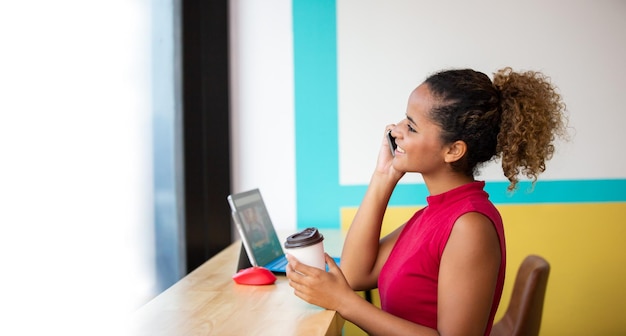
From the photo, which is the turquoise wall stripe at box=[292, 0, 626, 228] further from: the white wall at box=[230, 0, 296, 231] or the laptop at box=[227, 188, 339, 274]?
the laptop at box=[227, 188, 339, 274]

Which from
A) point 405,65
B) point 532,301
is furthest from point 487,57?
point 532,301

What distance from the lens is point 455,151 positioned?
1481 millimetres

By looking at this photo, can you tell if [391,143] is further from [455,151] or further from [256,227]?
[256,227]

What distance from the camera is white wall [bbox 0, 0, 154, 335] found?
1.67 m

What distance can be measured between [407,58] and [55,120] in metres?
1.84

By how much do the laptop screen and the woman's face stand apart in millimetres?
617

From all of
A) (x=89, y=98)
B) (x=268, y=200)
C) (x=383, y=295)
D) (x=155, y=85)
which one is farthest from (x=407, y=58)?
(x=383, y=295)

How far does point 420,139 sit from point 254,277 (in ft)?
2.11

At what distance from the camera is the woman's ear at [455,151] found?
1.47m

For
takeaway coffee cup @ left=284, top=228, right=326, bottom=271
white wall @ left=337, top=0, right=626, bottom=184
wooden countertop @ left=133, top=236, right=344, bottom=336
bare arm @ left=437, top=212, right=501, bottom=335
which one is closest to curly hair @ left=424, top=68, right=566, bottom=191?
bare arm @ left=437, top=212, right=501, bottom=335

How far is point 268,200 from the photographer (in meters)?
3.31

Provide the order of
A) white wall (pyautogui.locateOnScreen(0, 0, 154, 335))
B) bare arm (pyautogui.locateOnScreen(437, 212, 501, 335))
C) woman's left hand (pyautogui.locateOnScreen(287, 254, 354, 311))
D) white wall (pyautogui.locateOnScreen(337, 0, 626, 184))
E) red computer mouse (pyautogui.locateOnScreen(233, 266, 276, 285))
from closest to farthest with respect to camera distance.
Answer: bare arm (pyautogui.locateOnScreen(437, 212, 501, 335)) < woman's left hand (pyautogui.locateOnScreen(287, 254, 354, 311)) < white wall (pyautogui.locateOnScreen(0, 0, 154, 335)) < red computer mouse (pyautogui.locateOnScreen(233, 266, 276, 285)) < white wall (pyautogui.locateOnScreen(337, 0, 626, 184))

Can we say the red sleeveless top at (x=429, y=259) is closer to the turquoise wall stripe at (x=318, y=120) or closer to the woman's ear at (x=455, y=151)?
the woman's ear at (x=455, y=151)

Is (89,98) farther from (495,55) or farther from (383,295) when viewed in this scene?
(495,55)
